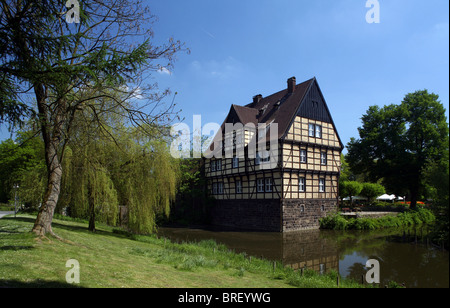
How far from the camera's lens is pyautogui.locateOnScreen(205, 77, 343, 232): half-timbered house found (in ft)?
80.1

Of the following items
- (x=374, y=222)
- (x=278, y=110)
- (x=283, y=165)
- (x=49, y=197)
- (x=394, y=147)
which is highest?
(x=278, y=110)

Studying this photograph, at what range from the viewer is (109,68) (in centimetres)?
697

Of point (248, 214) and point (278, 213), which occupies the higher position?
point (278, 213)

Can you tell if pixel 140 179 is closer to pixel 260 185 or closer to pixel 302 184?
pixel 260 185

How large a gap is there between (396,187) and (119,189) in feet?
97.4

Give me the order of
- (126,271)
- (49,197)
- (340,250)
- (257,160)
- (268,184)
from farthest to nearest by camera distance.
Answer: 1. (257,160)
2. (268,184)
3. (340,250)
4. (49,197)
5. (126,271)

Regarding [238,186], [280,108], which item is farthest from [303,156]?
[238,186]

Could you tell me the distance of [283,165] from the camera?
24.1 meters

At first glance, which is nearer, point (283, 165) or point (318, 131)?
point (283, 165)

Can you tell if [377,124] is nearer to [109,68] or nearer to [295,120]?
[295,120]

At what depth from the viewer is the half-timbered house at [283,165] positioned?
961 inches

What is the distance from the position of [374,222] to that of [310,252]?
12337 millimetres

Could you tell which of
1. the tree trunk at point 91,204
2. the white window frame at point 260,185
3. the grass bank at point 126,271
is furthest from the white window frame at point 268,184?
the tree trunk at point 91,204

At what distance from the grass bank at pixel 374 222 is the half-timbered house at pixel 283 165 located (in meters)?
1.01
